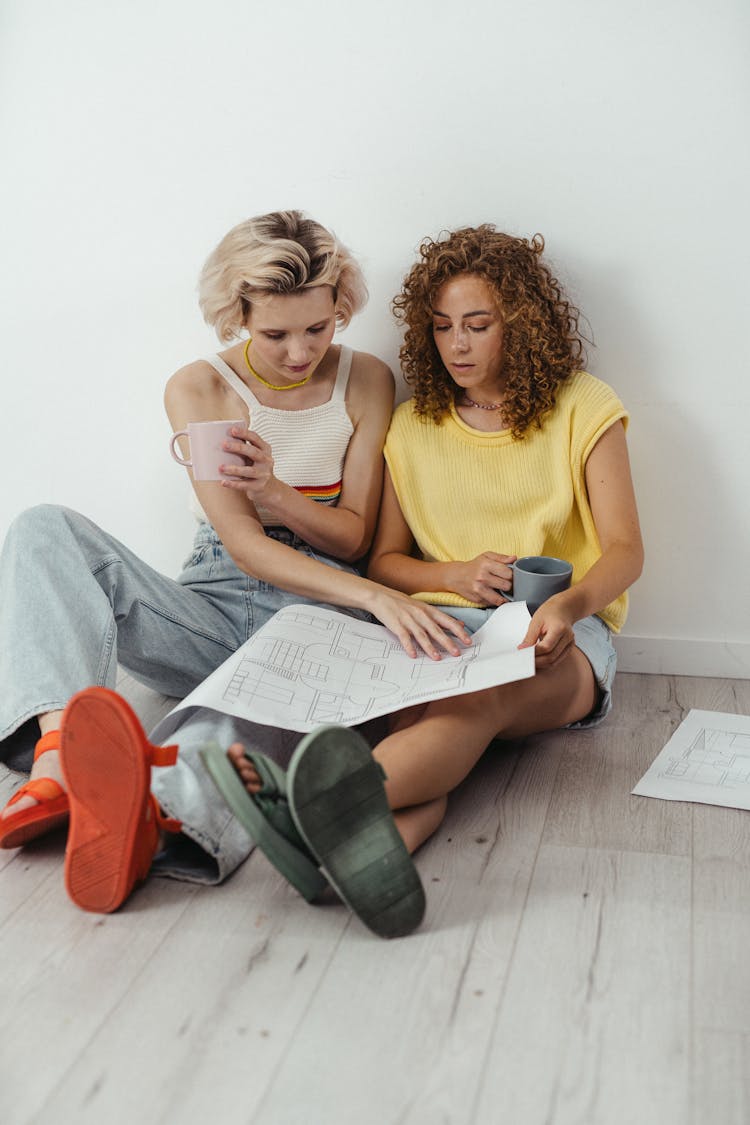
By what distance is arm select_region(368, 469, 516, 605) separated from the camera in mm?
1798

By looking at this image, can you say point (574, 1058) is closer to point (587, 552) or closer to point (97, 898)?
point (97, 898)

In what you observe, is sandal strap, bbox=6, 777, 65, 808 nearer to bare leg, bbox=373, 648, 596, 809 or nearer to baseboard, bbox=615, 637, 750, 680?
bare leg, bbox=373, 648, 596, 809

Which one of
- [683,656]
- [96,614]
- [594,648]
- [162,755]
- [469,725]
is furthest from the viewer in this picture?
[683,656]

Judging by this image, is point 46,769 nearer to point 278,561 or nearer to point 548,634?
point 278,561

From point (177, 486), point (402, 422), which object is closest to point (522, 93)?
point (402, 422)

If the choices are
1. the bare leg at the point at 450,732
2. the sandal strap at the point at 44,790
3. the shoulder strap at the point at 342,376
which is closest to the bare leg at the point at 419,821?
the bare leg at the point at 450,732

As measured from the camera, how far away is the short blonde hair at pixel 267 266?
1729 millimetres

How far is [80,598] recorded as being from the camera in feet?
5.42

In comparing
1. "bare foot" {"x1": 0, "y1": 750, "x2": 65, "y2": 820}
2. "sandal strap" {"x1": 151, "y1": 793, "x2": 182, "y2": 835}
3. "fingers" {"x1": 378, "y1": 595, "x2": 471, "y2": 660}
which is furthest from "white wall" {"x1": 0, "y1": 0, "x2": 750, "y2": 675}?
"sandal strap" {"x1": 151, "y1": 793, "x2": 182, "y2": 835}

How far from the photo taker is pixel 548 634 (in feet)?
5.16

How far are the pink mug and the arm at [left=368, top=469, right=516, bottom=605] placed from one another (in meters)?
0.41

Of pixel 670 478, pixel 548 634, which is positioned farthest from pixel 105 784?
pixel 670 478

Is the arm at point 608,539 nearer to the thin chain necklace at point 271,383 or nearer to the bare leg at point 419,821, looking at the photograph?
the bare leg at point 419,821

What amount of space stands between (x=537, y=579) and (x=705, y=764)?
1.32ft
